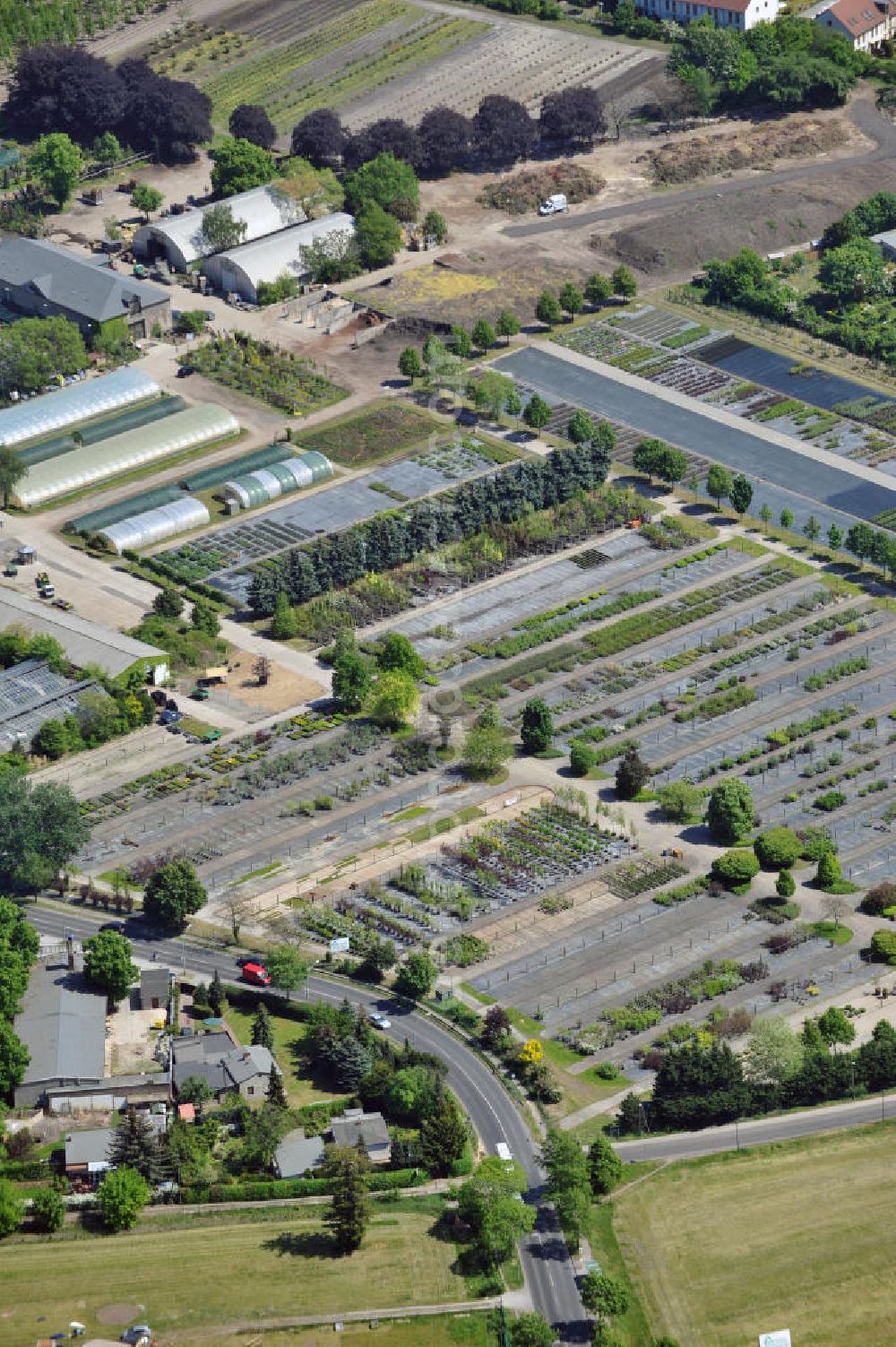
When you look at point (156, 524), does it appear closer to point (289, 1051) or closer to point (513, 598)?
point (513, 598)

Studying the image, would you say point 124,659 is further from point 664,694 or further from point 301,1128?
point 301,1128

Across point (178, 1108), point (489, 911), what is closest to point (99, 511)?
point (489, 911)

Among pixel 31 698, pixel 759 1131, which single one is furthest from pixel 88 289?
pixel 759 1131

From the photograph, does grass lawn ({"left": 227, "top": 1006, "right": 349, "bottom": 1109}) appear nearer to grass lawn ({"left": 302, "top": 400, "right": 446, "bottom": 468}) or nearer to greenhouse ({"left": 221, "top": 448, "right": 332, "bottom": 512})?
greenhouse ({"left": 221, "top": 448, "right": 332, "bottom": 512})

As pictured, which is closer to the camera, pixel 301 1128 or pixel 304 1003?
pixel 301 1128

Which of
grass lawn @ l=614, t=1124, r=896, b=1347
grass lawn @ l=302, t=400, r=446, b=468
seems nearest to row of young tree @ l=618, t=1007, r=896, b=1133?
grass lawn @ l=614, t=1124, r=896, b=1347
